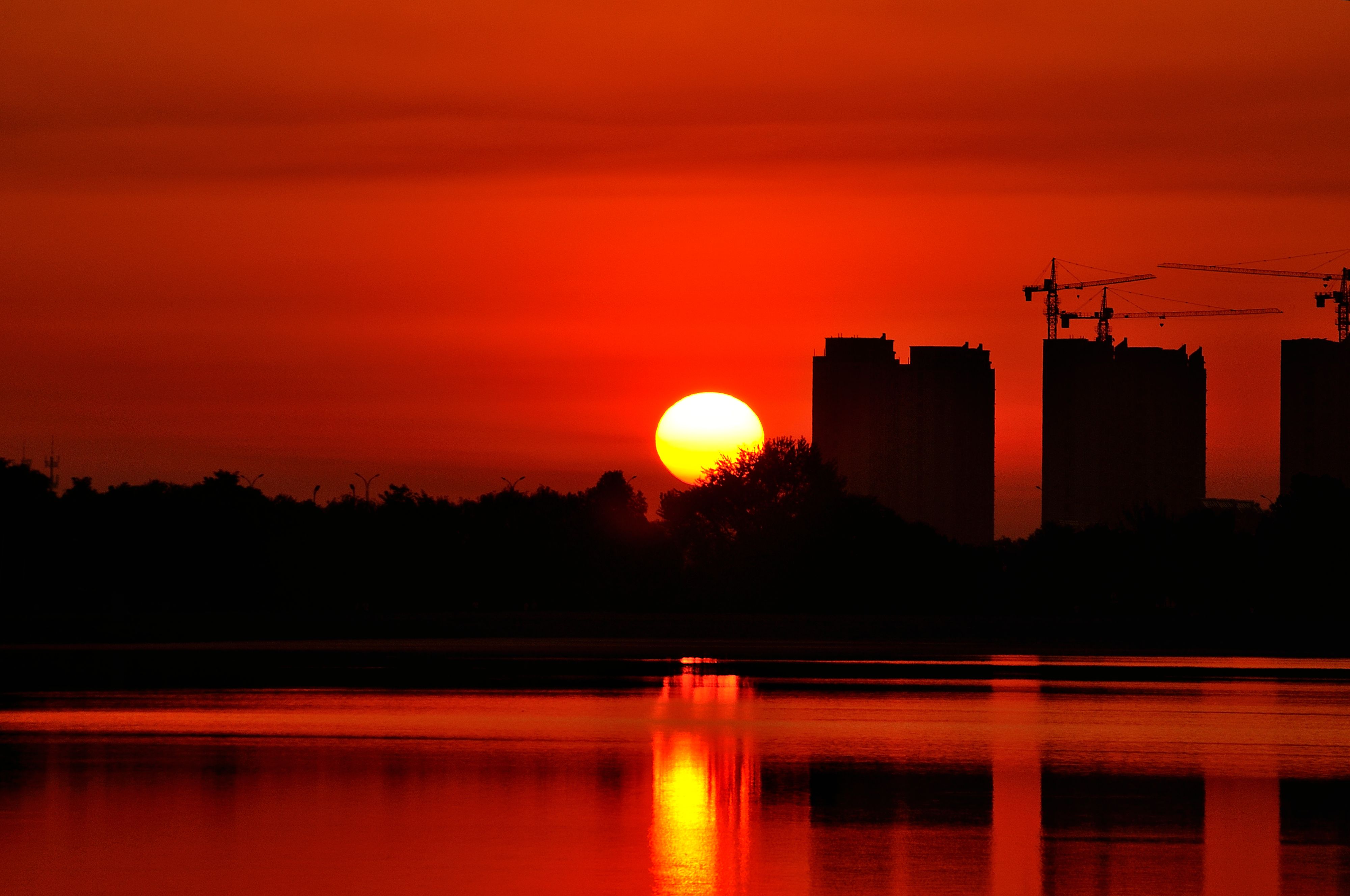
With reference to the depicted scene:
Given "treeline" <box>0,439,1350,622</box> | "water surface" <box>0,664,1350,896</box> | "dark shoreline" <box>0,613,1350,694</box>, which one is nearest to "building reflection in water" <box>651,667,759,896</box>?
"water surface" <box>0,664,1350,896</box>

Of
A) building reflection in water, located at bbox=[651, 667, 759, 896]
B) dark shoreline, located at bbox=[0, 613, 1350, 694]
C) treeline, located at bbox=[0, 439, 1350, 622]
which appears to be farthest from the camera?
treeline, located at bbox=[0, 439, 1350, 622]

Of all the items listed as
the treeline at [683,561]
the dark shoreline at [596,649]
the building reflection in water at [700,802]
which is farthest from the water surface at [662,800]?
the treeline at [683,561]

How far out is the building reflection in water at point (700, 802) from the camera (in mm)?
18281

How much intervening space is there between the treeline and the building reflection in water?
286 feet

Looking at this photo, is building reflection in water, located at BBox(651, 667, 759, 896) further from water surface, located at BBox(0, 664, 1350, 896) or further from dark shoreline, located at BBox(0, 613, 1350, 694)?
dark shoreline, located at BBox(0, 613, 1350, 694)

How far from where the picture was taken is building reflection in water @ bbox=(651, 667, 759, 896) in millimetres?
18281

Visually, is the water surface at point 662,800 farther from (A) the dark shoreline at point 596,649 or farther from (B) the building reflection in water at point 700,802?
(A) the dark shoreline at point 596,649

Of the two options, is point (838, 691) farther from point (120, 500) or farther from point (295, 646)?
point (120, 500)

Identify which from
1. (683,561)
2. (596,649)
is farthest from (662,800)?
(683,561)

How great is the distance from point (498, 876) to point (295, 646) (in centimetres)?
5746

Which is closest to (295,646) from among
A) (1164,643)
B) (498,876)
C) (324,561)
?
(1164,643)

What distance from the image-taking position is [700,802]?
77.5 feet

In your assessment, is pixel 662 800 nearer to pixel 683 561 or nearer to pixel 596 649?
pixel 596 649

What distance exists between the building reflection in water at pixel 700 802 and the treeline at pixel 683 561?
3429 inches
